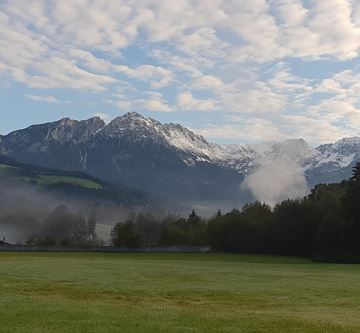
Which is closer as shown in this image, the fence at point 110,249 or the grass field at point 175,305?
the grass field at point 175,305

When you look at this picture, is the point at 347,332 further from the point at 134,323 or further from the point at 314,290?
the point at 314,290

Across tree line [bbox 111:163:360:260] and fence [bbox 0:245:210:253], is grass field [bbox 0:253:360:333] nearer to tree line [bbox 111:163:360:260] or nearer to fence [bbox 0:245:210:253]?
tree line [bbox 111:163:360:260]

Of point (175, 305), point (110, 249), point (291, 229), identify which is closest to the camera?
point (175, 305)

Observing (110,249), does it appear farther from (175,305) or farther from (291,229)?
(175,305)

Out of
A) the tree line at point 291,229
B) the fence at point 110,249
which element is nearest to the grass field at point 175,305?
the tree line at point 291,229

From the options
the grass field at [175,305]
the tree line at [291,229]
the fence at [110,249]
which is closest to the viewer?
the grass field at [175,305]

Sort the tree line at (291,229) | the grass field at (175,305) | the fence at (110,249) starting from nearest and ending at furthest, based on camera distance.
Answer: the grass field at (175,305)
the tree line at (291,229)
the fence at (110,249)

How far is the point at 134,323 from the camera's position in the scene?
80.1 ft

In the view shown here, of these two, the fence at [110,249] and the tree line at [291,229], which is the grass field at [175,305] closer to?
the tree line at [291,229]

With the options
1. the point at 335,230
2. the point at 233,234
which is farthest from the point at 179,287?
the point at 233,234

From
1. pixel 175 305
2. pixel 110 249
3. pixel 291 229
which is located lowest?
pixel 175 305

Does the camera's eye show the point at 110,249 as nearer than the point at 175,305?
No

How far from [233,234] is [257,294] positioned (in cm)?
12670

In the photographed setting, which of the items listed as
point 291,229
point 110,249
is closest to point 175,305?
point 291,229
